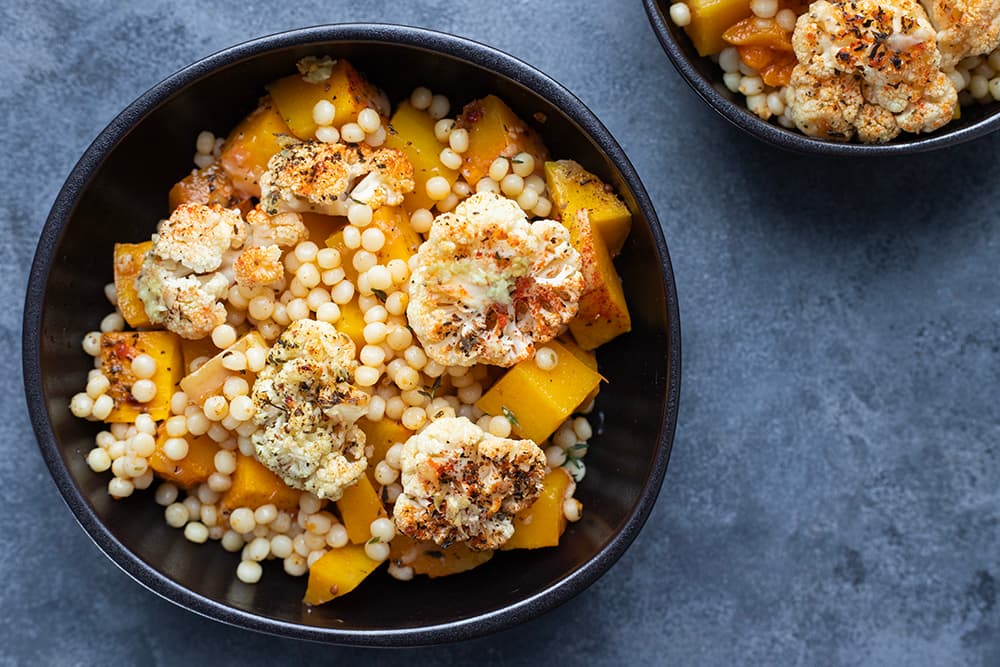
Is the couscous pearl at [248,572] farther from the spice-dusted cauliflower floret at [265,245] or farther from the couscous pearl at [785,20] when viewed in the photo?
the couscous pearl at [785,20]

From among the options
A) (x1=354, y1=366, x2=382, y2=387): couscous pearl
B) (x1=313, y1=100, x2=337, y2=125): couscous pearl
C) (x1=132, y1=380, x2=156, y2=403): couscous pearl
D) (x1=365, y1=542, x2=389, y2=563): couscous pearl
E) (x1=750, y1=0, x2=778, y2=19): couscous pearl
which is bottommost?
(x1=365, y1=542, x2=389, y2=563): couscous pearl

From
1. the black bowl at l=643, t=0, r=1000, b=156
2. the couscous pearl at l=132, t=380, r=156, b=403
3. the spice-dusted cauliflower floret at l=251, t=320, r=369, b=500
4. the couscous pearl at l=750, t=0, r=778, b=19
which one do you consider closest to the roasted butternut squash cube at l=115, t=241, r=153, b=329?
the couscous pearl at l=132, t=380, r=156, b=403

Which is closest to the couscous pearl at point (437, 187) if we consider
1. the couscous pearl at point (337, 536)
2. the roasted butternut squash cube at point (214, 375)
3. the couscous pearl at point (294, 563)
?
the roasted butternut squash cube at point (214, 375)

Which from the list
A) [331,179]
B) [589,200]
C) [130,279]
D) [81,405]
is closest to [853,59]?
[589,200]

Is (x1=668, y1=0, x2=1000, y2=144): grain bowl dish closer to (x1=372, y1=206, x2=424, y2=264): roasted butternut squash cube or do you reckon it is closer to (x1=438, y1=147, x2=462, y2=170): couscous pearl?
(x1=438, y1=147, x2=462, y2=170): couscous pearl

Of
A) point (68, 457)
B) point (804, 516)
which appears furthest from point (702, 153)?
point (68, 457)

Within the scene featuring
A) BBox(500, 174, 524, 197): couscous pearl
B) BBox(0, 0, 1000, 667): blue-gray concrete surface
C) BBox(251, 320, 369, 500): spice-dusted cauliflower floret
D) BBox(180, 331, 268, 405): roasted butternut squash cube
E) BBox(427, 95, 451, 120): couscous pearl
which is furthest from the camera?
BBox(0, 0, 1000, 667): blue-gray concrete surface

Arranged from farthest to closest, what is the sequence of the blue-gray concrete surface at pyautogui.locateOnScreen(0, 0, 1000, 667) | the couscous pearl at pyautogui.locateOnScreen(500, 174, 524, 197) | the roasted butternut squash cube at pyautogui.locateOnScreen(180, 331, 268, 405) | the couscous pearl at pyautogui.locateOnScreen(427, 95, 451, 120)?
1. the blue-gray concrete surface at pyautogui.locateOnScreen(0, 0, 1000, 667)
2. the couscous pearl at pyautogui.locateOnScreen(427, 95, 451, 120)
3. the couscous pearl at pyautogui.locateOnScreen(500, 174, 524, 197)
4. the roasted butternut squash cube at pyautogui.locateOnScreen(180, 331, 268, 405)
